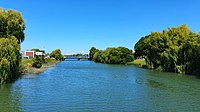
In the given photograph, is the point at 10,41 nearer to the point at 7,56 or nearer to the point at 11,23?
the point at 7,56

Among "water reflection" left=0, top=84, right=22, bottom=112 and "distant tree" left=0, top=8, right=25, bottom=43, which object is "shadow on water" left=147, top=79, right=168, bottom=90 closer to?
"water reflection" left=0, top=84, right=22, bottom=112

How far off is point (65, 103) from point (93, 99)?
3270 mm

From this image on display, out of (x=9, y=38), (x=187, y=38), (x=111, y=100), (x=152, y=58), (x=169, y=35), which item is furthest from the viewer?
(x=152, y=58)

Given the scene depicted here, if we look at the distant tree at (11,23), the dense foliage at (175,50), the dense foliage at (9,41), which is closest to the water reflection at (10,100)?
the dense foliage at (9,41)

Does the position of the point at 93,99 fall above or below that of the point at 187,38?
below

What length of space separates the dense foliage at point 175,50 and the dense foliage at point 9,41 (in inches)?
1293

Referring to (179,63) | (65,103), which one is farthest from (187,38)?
(65,103)

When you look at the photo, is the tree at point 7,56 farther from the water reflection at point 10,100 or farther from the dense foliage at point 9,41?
the water reflection at point 10,100

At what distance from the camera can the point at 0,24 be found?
1565 inches

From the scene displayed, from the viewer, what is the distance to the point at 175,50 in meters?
65.3

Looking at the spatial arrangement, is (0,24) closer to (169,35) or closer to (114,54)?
(169,35)

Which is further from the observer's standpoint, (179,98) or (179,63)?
(179,63)

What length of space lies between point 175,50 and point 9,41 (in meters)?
38.9

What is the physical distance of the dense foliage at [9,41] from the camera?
116 ft
